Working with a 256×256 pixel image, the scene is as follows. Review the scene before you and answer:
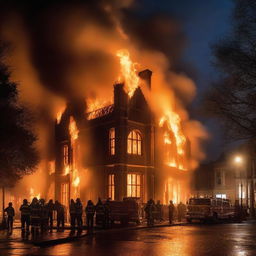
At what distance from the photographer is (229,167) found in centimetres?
6831

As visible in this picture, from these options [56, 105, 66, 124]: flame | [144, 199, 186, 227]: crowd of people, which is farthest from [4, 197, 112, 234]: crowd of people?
[56, 105, 66, 124]: flame

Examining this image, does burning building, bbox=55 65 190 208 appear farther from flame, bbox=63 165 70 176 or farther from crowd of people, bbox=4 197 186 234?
crowd of people, bbox=4 197 186 234

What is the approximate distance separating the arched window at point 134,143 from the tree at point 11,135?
11238 mm

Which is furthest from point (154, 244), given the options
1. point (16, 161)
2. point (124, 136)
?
point (124, 136)

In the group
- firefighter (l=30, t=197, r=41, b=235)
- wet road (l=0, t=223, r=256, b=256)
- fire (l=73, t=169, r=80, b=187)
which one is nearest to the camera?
wet road (l=0, t=223, r=256, b=256)

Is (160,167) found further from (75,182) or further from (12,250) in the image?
(12,250)

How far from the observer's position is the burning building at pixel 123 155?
128ft

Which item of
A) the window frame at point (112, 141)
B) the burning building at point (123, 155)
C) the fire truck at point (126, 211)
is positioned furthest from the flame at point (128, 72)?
the fire truck at point (126, 211)

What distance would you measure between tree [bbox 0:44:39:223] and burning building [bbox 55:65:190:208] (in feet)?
33.4

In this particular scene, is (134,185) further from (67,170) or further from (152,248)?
(152,248)

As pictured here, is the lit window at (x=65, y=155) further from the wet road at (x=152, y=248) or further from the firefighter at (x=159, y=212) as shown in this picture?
the wet road at (x=152, y=248)

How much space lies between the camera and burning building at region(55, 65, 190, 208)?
38.9 metres

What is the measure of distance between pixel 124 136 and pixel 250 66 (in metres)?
21.5

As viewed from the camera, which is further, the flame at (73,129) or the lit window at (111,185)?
the flame at (73,129)
